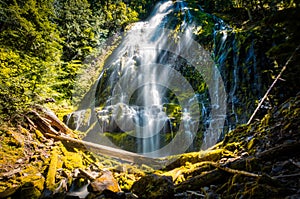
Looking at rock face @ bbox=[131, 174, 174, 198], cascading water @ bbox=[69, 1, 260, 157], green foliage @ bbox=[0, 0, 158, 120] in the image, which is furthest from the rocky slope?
cascading water @ bbox=[69, 1, 260, 157]

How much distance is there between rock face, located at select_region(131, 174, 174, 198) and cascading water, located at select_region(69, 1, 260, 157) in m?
5.06

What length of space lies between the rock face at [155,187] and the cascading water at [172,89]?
5.06 meters

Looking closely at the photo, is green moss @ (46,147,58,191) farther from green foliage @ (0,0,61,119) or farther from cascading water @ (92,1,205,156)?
cascading water @ (92,1,205,156)

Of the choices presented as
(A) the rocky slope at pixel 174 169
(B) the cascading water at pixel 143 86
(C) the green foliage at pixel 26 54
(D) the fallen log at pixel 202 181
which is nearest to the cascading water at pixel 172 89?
(B) the cascading water at pixel 143 86

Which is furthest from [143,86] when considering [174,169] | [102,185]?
[102,185]

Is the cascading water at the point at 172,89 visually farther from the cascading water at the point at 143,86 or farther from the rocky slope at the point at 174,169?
the rocky slope at the point at 174,169

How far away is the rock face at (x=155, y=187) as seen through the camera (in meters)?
2.84

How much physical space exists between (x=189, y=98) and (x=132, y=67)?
16.0 ft

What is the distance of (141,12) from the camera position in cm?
2052

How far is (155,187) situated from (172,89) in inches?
365

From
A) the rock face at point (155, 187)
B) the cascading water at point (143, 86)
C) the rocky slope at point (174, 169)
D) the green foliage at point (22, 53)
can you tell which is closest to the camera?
the rocky slope at point (174, 169)

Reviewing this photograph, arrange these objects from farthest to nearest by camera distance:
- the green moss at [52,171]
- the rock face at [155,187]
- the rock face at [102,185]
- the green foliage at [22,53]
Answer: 1. the green foliage at [22,53]
2. the green moss at [52,171]
3. the rock face at [102,185]
4. the rock face at [155,187]

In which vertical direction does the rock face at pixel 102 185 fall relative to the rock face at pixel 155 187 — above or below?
below

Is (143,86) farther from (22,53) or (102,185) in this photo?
(102,185)
